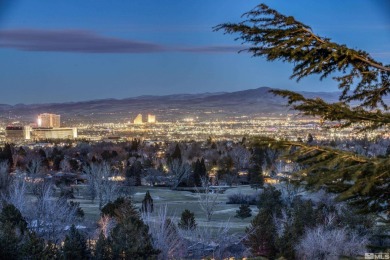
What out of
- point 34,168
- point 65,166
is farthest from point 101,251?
point 65,166

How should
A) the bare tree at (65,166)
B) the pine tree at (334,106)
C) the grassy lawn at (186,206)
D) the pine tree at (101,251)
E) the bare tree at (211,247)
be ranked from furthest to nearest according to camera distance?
the bare tree at (65,166) → the grassy lawn at (186,206) → the bare tree at (211,247) → the pine tree at (101,251) → the pine tree at (334,106)

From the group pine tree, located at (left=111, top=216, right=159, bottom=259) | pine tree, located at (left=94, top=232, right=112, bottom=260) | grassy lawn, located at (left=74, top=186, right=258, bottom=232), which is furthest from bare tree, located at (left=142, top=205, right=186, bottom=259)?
grassy lawn, located at (left=74, top=186, right=258, bottom=232)

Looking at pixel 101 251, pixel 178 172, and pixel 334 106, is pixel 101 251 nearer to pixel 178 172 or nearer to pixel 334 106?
pixel 334 106

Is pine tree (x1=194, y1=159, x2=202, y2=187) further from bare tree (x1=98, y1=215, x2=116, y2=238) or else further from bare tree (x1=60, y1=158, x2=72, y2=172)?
bare tree (x1=98, y1=215, x2=116, y2=238)

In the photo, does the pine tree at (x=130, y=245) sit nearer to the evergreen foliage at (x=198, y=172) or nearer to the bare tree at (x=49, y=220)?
the bare tree at (x=49, y=220)

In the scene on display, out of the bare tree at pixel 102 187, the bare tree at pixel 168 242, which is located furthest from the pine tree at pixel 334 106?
the bare tree at pixel 102 187

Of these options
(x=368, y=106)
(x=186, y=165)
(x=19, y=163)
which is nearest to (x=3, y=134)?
(x=19, y=163)

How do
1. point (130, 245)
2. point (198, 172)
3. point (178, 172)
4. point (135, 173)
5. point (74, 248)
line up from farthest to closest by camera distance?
point (135, 173) → point (178, 172) → point (198, 172) → point (74, 248) → point (130, 245)
